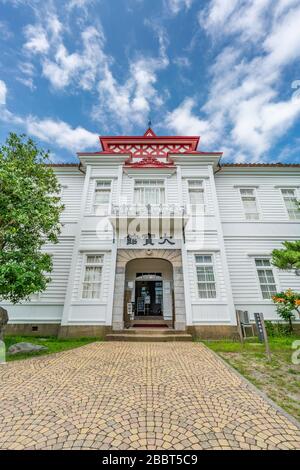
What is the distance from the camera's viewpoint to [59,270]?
9.98 meters

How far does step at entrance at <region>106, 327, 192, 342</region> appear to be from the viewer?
7957 mm

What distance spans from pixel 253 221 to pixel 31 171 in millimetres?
10893

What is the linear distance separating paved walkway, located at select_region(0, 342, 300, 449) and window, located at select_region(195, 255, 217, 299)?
160 inches

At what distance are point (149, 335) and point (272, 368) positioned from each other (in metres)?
4.47


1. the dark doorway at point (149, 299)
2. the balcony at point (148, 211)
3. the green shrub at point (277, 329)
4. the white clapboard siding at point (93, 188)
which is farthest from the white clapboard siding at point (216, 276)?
the white clapboard siding at point (93, 188)

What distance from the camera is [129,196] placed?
36.0 feet

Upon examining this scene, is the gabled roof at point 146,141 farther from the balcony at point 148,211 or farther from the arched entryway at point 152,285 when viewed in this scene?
the arched entryway at point 152,285

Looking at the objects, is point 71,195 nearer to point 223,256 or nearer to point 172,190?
point 172,190

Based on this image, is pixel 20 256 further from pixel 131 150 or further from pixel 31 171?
pixel 131 150

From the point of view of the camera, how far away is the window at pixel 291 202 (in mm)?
11305

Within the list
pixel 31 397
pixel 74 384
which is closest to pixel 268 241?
pixel 74 384

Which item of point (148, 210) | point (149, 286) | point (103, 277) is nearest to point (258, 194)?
point (148, 210)

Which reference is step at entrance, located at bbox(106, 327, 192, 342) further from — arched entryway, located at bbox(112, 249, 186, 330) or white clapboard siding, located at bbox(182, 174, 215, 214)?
Answer: white clapboard siding, located at bbox(182, 174, 215, 214)
